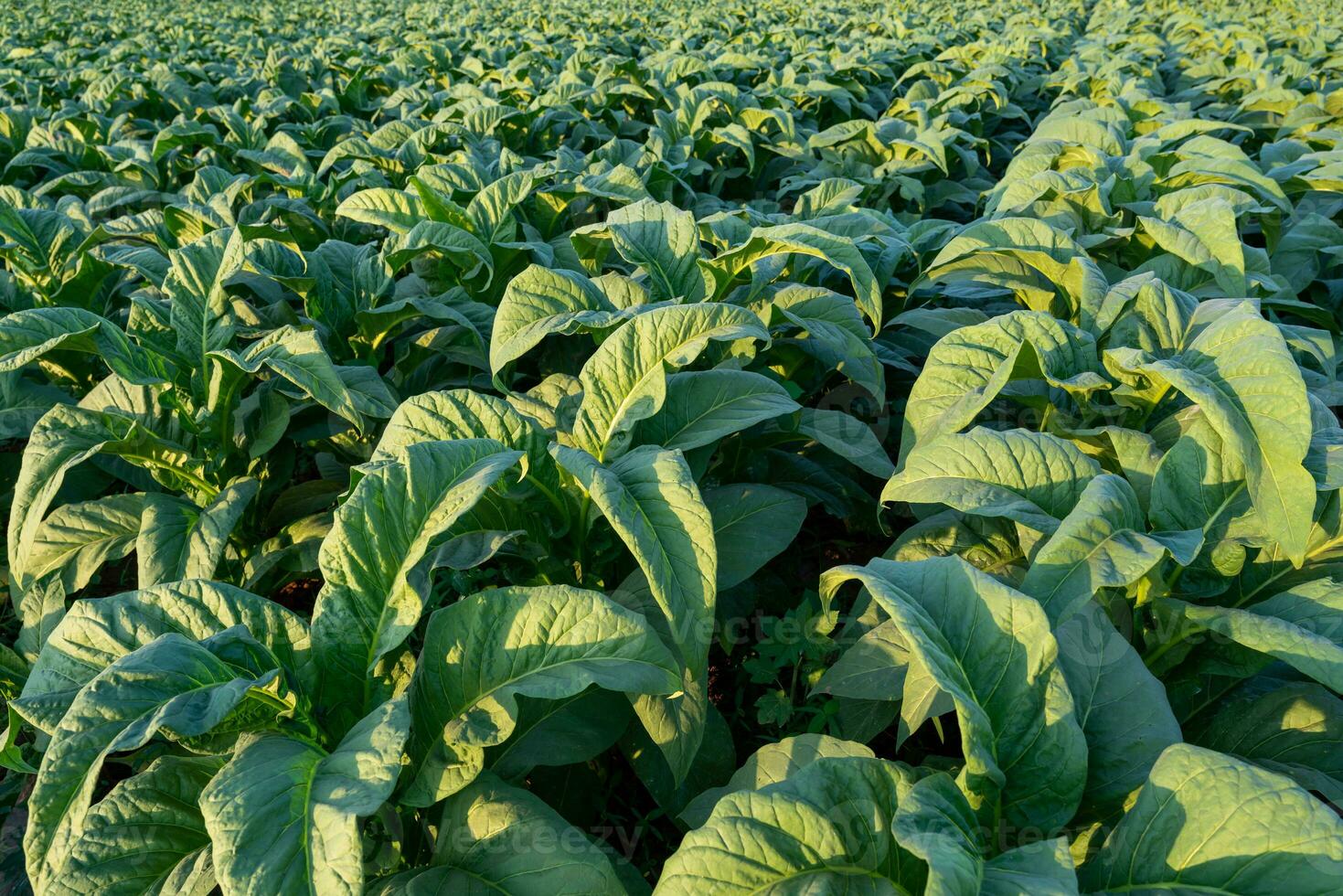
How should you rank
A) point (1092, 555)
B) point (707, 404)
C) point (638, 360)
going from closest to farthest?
Result: point (1092, 555) < point (638, 360) < point (707, 404)

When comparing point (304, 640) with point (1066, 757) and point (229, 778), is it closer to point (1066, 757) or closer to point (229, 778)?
point (229, 778)

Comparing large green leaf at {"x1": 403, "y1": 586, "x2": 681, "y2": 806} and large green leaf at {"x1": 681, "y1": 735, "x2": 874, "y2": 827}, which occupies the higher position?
large green leaf at {"x1": 403, "y1": 586, "x2": 681, "y2": 806}

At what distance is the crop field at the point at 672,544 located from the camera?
139 centimetres

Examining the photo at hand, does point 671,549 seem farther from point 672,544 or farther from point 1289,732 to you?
point 1289,732

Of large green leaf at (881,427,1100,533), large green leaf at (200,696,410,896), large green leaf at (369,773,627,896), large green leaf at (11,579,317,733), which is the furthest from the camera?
large green leaf at (881,427,1100,533)

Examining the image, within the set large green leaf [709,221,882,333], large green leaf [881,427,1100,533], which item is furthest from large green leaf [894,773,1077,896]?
large green leaf [709,221,882,333]

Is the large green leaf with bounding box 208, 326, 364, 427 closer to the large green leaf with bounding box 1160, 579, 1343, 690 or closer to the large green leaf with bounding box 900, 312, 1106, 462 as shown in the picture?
the large green leaf with bounding box 900, 312, 1106, 462

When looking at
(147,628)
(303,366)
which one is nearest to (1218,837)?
(147,628)

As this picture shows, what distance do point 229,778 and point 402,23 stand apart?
12.5m

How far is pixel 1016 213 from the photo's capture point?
3295 millimetres

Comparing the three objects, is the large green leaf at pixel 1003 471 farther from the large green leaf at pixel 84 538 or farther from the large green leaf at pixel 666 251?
the large green leaf at pixel 84 538

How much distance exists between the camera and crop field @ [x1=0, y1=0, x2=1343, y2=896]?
54.6 inches

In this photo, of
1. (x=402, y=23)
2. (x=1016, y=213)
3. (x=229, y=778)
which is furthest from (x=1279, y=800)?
(x=402, y=23)

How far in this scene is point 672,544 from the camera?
5.57ft
